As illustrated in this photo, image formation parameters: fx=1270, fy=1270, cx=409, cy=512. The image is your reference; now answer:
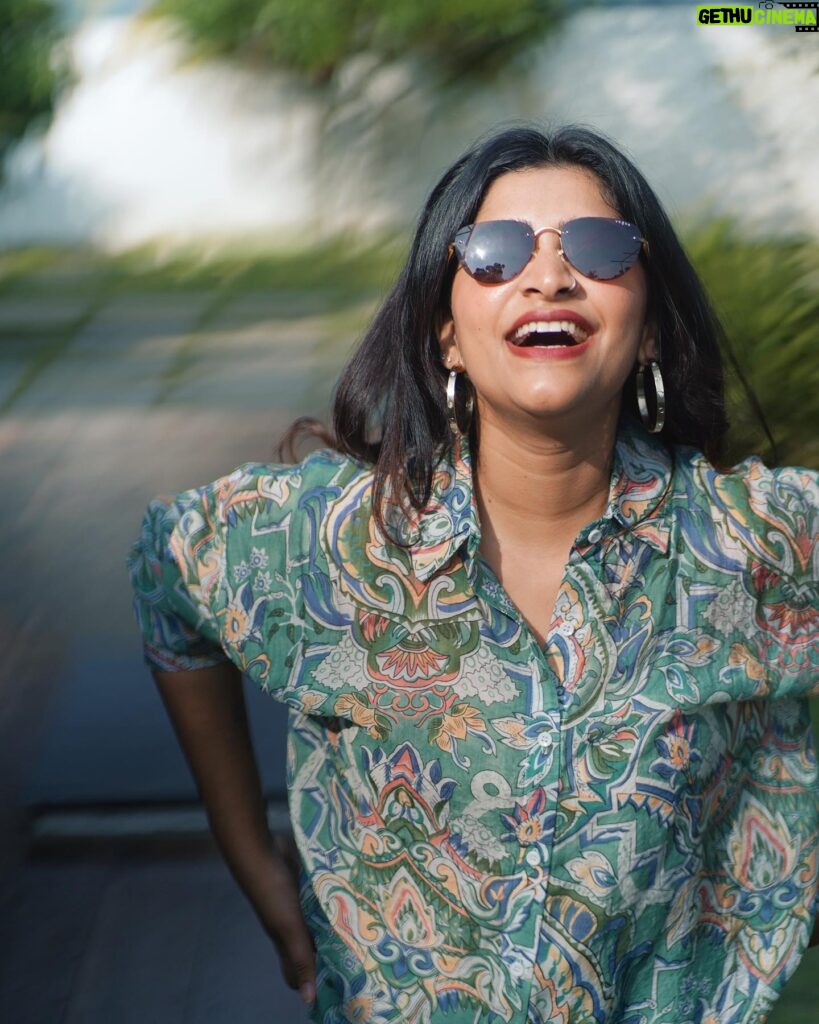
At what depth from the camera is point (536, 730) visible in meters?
1.45

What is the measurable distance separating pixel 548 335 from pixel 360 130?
75.3 inches

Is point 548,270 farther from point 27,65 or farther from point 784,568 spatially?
point 27,65

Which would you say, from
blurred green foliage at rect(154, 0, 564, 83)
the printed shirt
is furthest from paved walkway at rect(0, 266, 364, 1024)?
the printed shirt

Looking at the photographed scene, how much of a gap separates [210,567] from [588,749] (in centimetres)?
52

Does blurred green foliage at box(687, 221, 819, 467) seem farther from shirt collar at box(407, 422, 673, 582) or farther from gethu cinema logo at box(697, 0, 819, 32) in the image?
shirt collar at box(407, 422, 673, 582)

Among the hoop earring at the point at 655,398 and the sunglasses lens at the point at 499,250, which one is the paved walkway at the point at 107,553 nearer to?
the hoop earring at the point at 655,398

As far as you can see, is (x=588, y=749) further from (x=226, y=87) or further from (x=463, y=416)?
(x=226, y=87)

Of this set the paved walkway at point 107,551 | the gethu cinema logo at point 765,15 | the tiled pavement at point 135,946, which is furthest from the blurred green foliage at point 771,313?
the tiled pavement at point 135,946

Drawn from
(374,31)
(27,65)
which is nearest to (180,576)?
(27,65)

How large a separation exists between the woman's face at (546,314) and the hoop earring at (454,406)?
7 cm

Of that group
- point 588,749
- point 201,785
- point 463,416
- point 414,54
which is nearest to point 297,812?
point 201,785

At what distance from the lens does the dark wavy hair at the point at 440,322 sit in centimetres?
154

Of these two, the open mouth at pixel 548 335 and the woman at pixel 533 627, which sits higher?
the open mouth at pixel 548 335

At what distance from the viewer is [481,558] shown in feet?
5.05
